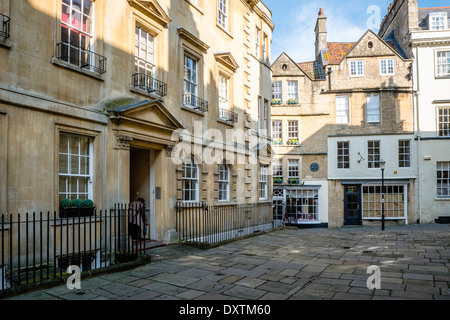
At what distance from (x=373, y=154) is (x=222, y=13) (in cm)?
1563

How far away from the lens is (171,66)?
459 inches

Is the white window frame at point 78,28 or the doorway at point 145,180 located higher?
the white window frame at point 78,28

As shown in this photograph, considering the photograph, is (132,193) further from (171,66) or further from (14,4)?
(14,4)

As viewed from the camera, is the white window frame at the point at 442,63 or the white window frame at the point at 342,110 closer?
the white window frame at the point at 442,63

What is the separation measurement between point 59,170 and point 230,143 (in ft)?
27.8

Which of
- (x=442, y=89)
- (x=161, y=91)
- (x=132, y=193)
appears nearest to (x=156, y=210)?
(x=132, y=193)

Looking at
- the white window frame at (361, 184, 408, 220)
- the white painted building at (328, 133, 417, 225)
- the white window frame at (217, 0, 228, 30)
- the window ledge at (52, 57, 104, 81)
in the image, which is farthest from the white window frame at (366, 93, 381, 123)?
the window ledge at (52, 57, 104, 81)

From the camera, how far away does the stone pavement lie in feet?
20.5

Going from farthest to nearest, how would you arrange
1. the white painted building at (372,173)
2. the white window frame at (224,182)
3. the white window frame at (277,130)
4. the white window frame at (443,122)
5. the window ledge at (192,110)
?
the white window frame at (277,130), the white painted building at (372,173), the white window frame at (443,122), the white window frame at (224,182), the window ledge at (192,110)

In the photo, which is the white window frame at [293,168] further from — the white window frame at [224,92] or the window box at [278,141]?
the white window frame at [224,92]

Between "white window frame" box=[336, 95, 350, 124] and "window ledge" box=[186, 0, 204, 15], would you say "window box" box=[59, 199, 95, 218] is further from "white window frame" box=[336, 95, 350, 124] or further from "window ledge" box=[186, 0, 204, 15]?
"white window frame" box=[336, 95, 350, 124]

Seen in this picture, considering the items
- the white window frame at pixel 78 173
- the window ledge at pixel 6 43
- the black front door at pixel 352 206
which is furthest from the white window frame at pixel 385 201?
the window ledge at pixel 6 43

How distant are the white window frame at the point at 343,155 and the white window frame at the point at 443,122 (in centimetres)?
599

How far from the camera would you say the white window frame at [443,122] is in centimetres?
2434
